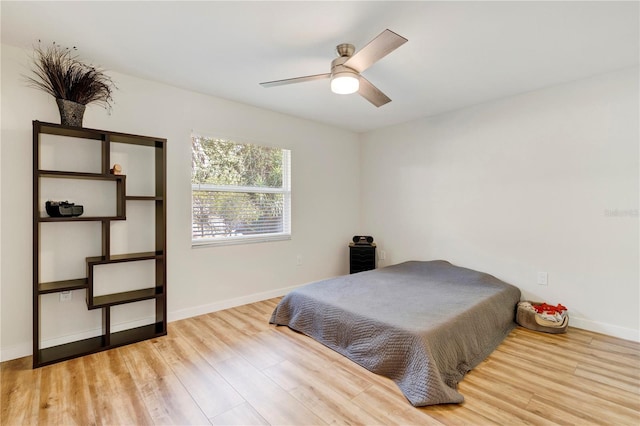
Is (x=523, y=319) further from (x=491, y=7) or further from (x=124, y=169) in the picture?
(x=124, y=169)

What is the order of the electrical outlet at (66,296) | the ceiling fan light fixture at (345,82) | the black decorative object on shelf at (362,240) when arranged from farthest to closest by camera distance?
the black decorative object on shelf at (362,240)
the electrical outlet at (66,296)
the ceiling fan light fixture at (345,82)

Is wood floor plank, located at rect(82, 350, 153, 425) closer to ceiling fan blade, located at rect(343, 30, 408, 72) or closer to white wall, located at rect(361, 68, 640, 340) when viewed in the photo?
ceiling fan blade, located at rect(343, 30, 408, 72)

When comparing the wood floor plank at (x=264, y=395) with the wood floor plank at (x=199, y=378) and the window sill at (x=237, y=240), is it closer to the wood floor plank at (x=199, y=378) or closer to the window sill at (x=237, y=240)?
the wood floor plank at (x=199, y=378)

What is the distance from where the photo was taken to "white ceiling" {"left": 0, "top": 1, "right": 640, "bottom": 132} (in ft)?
5.93

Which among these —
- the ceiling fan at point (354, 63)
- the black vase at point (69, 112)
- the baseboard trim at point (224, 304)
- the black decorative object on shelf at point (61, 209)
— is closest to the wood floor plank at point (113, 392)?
the baseboard trim at point (224, 304)

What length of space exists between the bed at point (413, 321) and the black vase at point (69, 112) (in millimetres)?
2278

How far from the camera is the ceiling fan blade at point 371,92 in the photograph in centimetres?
228

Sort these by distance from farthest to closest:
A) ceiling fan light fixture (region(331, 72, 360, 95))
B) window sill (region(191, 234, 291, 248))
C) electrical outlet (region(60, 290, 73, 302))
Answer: window sill (region(191, 234, 291, 248)), electrical outlet (region(60, 290, 73, 302)), ceiling fan light fixture (region(331, 72, 360, 95))

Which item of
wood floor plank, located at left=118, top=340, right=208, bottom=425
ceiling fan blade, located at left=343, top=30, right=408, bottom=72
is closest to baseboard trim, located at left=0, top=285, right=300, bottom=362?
wood floor plank, located at left=118, top=340, right=208, bottom=425

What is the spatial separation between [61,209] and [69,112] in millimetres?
739

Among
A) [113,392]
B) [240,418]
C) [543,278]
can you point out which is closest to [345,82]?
[240,418]

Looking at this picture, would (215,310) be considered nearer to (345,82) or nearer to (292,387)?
(292,387)

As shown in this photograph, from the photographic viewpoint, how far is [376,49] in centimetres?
182

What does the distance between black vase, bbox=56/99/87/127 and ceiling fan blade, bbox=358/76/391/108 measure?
2.20 meters
